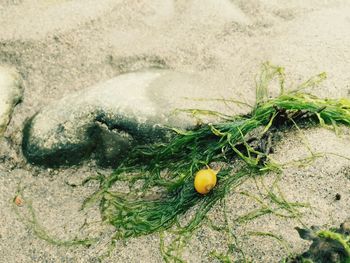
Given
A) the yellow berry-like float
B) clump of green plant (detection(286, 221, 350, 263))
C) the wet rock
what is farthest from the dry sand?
clump of green plant (detection(286, 221, 350, 263))

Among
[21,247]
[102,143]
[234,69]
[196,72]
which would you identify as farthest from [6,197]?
[234,69]

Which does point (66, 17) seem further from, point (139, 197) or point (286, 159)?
point (286, 159)

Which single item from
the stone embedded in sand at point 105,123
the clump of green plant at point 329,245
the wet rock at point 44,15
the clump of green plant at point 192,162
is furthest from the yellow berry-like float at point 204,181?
the wet rock at point 44,15

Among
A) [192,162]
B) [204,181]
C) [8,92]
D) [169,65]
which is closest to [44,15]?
[8,92]

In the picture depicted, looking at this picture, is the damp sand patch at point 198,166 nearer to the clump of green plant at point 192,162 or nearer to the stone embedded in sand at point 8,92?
the clump of green plant at point 192,162

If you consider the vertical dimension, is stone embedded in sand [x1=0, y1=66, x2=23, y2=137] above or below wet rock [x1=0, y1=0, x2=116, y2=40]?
below

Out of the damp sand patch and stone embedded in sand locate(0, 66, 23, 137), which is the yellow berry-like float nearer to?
the damp sand patch
